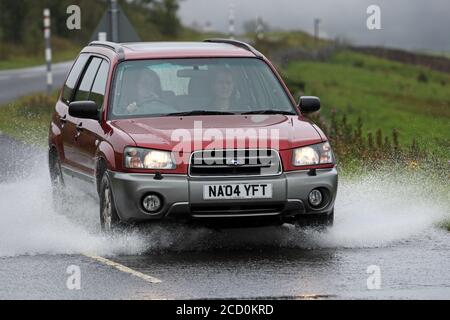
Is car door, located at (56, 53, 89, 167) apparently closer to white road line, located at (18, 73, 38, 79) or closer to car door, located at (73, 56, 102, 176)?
car door, located at (73, 56, 102, 176)

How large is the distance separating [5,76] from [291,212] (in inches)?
1506

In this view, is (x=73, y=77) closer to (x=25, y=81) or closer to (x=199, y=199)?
(x=199, y=199)

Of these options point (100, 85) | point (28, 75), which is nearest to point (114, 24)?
point (100, 85)

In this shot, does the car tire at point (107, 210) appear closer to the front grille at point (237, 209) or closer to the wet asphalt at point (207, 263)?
the wet asphalt at point (207, 263)

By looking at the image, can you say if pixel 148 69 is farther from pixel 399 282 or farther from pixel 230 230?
pixel 399 282

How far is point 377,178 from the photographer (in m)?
16.4

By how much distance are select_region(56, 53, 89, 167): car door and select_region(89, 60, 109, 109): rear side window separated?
0.42 metres

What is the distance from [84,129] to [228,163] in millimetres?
2183

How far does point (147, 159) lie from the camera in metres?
11.4

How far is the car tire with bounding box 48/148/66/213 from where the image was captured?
1426 cm

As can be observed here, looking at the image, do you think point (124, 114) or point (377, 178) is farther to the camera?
point (377, 178)

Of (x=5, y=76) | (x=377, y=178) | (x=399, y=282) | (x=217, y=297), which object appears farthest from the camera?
(x=5, y=76)

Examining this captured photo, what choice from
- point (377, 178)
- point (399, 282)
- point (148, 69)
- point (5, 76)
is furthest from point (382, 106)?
point (399, 282)
